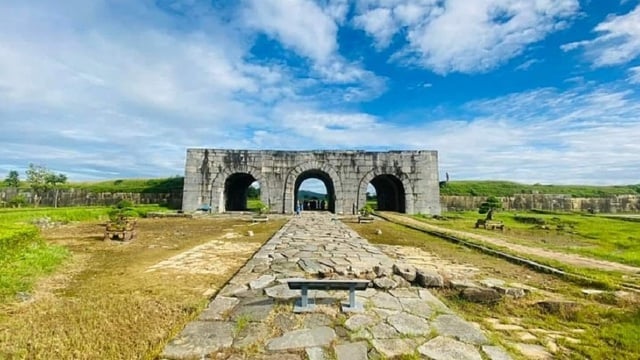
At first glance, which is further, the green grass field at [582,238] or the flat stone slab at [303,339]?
the green grass field at [582,238]

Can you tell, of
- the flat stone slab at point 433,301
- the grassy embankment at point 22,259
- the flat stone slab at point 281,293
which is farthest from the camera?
the grassy embankment at point 22,259

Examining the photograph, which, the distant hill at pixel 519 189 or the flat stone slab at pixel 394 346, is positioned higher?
the distant hill at pixel 519 189

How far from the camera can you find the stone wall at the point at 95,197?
25.2m

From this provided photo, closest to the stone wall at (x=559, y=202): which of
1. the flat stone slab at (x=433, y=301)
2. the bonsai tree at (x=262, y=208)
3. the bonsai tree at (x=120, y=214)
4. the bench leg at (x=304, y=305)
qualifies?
the bonsai tree at (x=262, y=208)

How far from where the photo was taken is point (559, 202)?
93.3ft

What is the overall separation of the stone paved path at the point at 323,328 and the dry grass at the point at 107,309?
34 cm

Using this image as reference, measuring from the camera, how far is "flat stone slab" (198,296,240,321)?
3426 mm

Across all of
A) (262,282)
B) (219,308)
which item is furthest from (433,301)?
(219,308)

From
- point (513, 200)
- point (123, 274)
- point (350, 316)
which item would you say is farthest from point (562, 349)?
point (513, 200)

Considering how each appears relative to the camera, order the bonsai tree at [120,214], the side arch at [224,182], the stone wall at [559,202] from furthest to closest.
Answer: the stone wall at [559,202] → the side arch at [224,182] → the bonsai tree at [120,214]

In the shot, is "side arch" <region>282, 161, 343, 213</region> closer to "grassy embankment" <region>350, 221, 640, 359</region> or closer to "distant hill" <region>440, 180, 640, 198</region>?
"distant hill" <region>440, 180, 640, 198</region>

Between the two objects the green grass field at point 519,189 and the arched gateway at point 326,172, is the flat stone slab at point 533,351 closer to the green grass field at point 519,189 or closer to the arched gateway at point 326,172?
the arched gateway at point 326,172

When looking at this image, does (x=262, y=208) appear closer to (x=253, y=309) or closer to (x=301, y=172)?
(x=301, y=172)

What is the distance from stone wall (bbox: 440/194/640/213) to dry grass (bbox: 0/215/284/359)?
25.1 meters
